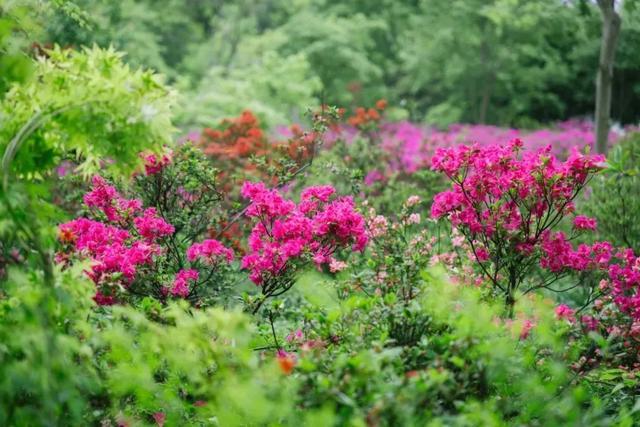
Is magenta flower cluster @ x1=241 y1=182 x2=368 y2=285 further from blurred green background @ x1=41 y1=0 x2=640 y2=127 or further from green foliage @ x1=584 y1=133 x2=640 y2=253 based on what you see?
blurred green background @ x1=41 y1=0 x2=640 y2=127

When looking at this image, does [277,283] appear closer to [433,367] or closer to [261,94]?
[433,367]

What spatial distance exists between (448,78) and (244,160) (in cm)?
1138

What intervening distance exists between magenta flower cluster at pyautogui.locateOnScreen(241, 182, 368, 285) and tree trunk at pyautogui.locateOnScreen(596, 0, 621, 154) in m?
4.93

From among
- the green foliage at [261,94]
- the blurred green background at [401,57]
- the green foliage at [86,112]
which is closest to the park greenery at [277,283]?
the green foliage at [86,112]

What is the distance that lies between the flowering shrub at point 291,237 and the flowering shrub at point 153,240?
1.23 feet

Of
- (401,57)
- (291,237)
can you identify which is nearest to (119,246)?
(291,237)

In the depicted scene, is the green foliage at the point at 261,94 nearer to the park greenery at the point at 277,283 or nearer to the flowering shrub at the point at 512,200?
the park greenery at the point at 277,283

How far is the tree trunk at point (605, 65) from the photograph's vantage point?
7.70 meters

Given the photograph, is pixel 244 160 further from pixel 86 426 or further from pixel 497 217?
pixel 86 426

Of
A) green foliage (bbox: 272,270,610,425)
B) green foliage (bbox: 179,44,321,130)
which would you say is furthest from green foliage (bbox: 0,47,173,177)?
green foliage (bbox: 179,44,321,130)

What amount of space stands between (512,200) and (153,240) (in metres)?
2.30

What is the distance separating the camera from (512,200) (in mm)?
4246

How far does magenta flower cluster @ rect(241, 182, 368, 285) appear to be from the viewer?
3.98m

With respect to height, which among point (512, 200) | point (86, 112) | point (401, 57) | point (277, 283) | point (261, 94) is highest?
point (86, 112)
